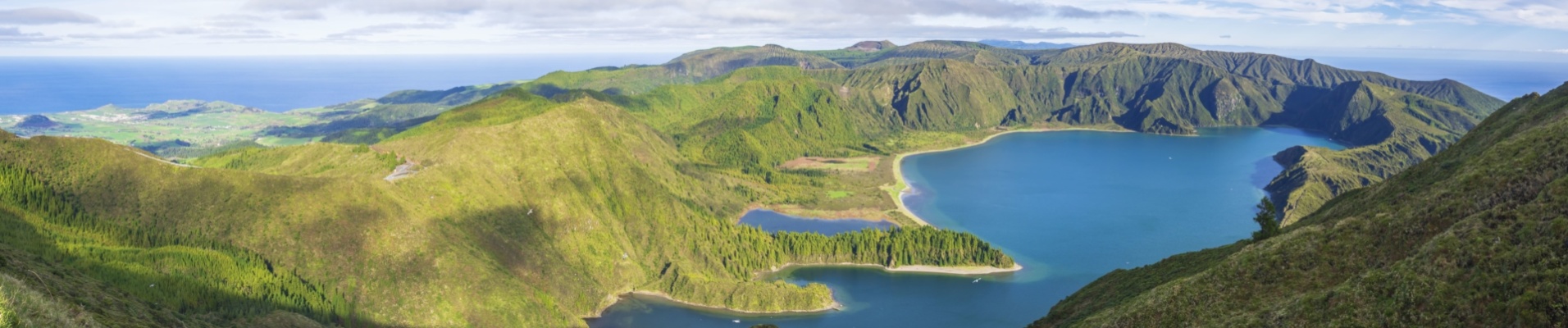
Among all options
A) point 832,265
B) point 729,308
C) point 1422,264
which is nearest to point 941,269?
point 832,265

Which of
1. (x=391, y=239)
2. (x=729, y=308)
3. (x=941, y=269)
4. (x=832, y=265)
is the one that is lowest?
(x=729, y=308)

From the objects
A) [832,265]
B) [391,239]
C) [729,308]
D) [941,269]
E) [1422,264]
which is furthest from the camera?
[832,265]

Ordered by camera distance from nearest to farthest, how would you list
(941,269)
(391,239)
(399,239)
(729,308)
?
(391,239)
(399,239)
(729,308)
(941,269)

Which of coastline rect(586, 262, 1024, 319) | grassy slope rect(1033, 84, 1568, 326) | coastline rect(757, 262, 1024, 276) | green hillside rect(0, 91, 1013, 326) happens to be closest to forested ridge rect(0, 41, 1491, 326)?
green hillside rect(0, 91, 1013, 326)

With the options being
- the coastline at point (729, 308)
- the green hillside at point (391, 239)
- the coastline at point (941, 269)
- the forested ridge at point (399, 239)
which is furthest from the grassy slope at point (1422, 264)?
the coastline at point (941, 269)

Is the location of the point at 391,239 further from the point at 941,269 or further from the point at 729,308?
the point at 941,269

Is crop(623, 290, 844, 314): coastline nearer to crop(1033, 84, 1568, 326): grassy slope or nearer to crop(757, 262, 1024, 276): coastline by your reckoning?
crop(757, 262, 1024, 276): coastline

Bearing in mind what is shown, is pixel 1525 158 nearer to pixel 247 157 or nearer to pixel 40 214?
pixel 40 214

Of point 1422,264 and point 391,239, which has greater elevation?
point 1422,264

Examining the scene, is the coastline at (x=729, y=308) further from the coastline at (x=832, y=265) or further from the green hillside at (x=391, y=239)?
the green hillside at (x=391, y=239)

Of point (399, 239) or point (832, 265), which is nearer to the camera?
point (399, 239)
